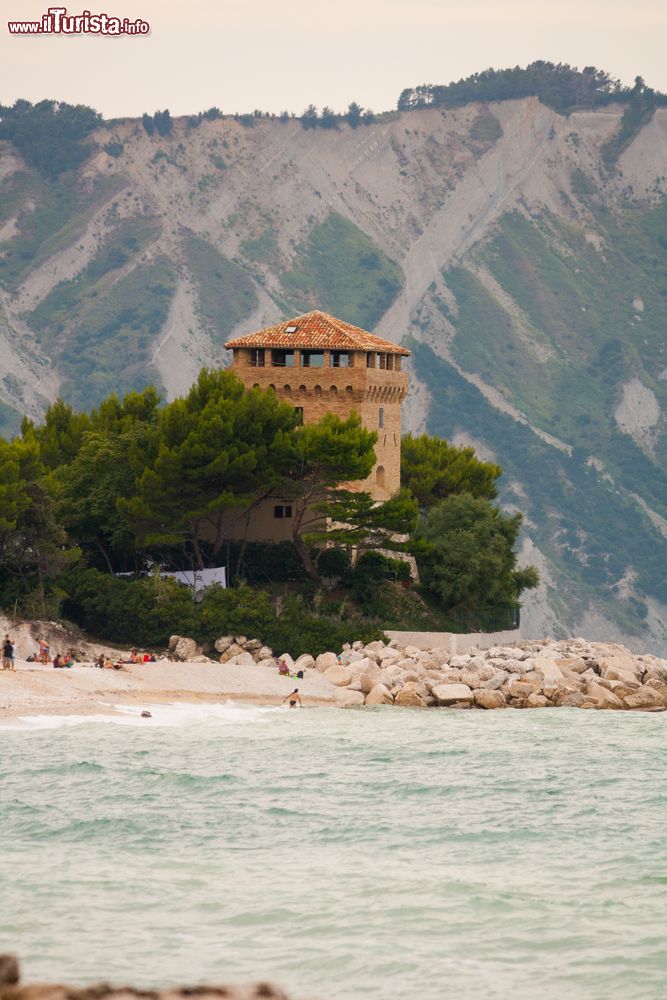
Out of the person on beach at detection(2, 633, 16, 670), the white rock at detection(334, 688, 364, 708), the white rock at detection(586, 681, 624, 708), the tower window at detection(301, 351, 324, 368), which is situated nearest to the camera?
the person on beach at detection(2, 633, 16, 670)

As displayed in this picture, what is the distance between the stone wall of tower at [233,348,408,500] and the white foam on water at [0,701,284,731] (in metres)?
15.7

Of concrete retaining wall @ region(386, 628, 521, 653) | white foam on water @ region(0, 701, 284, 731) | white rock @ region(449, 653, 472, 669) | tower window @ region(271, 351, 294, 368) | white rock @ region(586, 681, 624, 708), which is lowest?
white foam on water @ region(0, 701, 284, 731)

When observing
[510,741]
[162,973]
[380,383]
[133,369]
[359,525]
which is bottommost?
[162,973]

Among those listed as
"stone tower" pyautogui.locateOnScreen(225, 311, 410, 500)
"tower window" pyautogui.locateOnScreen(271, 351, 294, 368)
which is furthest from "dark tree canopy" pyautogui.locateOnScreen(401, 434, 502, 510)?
"tower window" pyautogui.locateOnScreen(271, 351, 294, 368)

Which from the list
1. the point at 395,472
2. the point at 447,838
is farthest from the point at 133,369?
the point at 447,838

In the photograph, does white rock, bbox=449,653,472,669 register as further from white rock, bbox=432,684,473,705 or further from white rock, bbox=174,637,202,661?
white rock, bbox=174,637,202,661

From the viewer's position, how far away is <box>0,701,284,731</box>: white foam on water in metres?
51.2

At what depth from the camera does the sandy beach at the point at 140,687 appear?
52875 millimetres

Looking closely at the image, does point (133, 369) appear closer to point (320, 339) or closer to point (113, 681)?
point (320, 339)

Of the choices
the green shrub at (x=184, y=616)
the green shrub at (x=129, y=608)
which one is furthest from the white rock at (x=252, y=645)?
the green shrub at (x=129, y=608)

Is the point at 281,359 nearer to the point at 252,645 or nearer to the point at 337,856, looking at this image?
the point at 252,645

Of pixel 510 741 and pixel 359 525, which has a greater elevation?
pixel 359 525

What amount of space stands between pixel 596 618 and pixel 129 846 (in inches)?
5095

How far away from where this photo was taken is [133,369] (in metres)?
197
